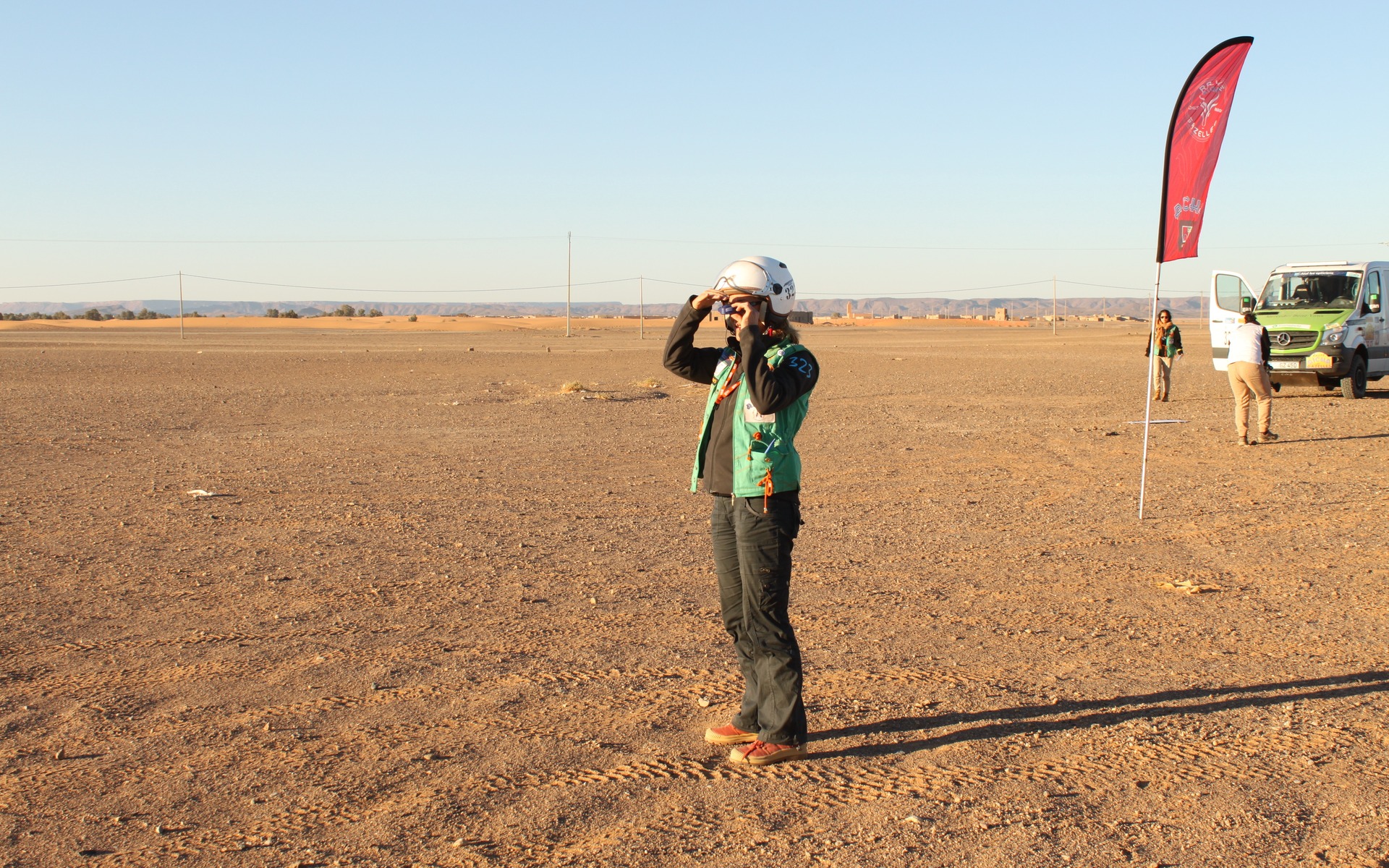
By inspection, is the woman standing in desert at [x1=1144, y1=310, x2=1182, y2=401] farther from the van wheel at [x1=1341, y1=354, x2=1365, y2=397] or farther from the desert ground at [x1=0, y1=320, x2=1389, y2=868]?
the desert ground at [x1=0, y1=320, x2=1389, y2=868]

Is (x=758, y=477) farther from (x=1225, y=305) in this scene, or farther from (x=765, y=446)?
(x=1225, y=305)

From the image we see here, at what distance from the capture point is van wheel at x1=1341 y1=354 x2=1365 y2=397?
2248 centimetres

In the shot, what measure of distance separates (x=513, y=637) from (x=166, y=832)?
8.61 feet

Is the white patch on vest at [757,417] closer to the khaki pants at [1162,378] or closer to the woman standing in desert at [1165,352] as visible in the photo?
the woman standing in desert at [1165,352]

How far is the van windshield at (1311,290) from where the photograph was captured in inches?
909

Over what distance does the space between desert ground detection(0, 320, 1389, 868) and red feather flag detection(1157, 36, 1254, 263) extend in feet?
8.21

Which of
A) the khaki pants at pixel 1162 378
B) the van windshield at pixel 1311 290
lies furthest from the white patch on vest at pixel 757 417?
the van windshield at pixel 1311 290

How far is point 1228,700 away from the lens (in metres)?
5.49

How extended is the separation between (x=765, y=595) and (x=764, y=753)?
0.63m

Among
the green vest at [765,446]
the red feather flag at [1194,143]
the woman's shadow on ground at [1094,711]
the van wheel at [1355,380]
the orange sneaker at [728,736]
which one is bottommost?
the woman's shadow on ground at [1094,711]

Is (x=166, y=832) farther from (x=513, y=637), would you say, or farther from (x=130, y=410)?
(x=130, y=410)

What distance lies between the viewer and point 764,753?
4637 mm

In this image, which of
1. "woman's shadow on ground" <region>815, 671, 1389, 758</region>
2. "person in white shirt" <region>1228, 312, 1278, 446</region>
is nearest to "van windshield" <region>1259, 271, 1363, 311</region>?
"person in white shirt" <region>1228, 312, 1278, 446</region>

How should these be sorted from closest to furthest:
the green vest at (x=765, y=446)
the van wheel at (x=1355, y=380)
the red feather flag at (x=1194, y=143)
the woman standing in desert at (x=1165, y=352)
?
the green vest at (x=765, y=446)
the red feather flag at (x=1194, y=143)
the woman standing in desert at (x=1165, y=352)
the van wheel at (x=1355, y=380)
